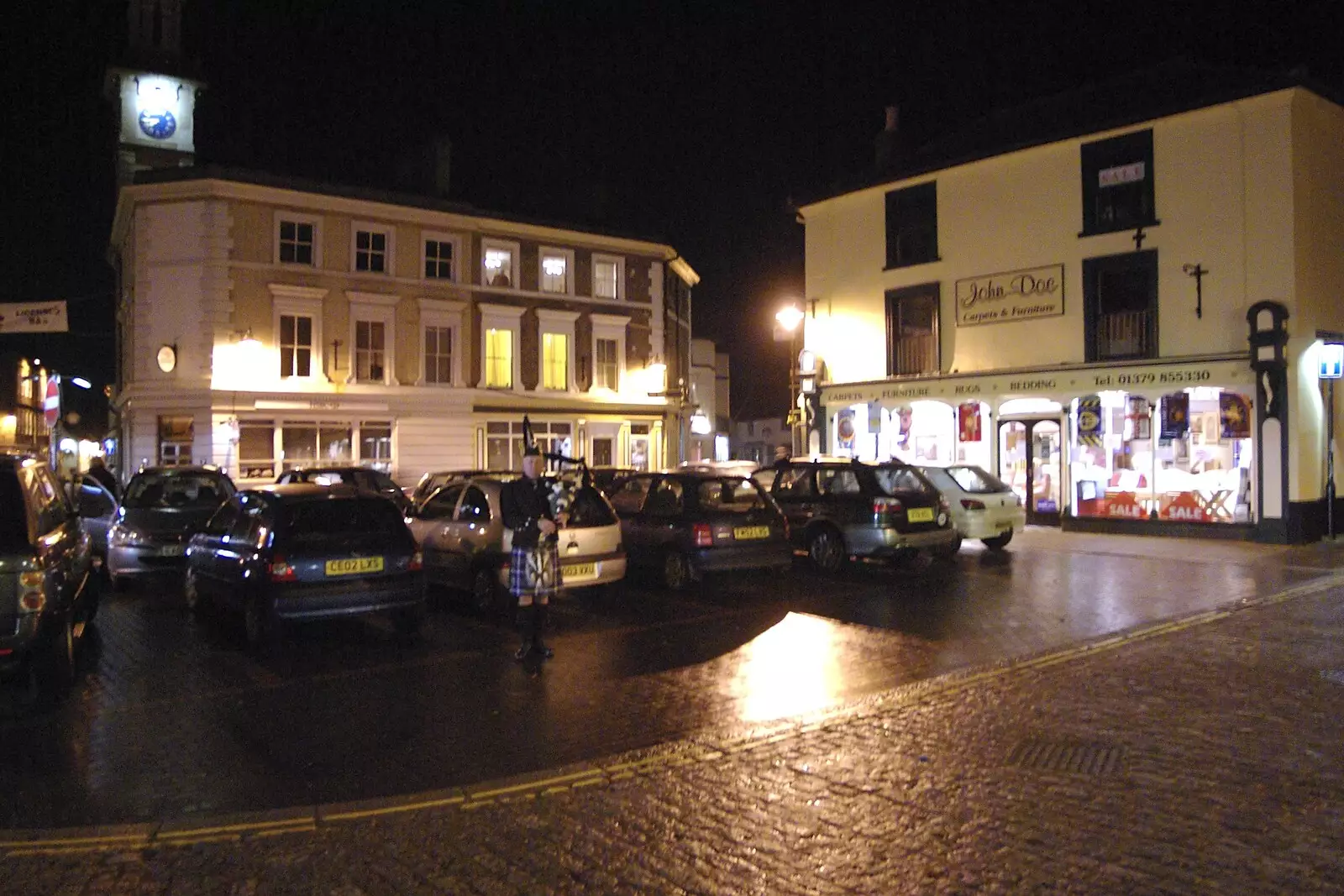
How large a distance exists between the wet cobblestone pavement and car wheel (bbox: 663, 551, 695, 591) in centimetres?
472

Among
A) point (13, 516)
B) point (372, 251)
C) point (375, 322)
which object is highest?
point (372, 251)

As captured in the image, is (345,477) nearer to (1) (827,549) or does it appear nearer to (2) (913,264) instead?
(1) (827,549)

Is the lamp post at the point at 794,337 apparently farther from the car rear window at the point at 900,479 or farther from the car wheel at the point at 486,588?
the car wheel at the point at 486,588

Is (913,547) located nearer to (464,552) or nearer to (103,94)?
(464,552)

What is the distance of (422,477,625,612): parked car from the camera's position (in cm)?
1072

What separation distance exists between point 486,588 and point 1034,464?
14706 millimetres

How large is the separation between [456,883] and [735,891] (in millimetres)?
1185

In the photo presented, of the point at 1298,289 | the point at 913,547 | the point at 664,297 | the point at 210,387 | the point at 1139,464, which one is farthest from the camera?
the point at 664,297

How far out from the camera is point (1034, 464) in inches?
860

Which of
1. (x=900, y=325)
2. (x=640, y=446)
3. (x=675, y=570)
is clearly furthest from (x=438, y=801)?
(x=640, y=446)

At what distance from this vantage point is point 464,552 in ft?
36.2

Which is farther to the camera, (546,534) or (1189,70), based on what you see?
(1189,70)

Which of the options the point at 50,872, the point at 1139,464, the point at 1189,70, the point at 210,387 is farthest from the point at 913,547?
the point at 210,387

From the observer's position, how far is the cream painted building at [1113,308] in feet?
60.0
